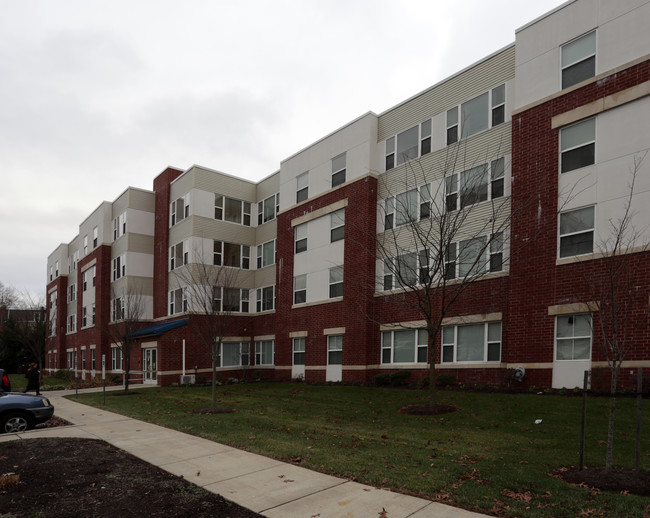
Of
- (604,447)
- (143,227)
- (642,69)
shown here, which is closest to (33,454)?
(604,447)

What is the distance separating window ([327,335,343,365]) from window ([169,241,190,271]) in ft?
36.5

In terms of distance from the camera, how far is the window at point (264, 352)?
29922 mm

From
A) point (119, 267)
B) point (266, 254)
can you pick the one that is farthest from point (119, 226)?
point (266, 254)

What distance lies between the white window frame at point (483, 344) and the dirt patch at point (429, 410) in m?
4.78

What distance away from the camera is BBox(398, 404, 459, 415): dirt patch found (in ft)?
43.8

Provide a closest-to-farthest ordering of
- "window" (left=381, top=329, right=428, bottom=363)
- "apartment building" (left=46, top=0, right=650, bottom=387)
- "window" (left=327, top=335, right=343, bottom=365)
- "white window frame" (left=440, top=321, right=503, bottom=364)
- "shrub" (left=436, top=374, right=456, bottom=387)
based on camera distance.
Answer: "apartment building" (left=46, top=0, right=650, bottom=387), "white window frame" (left=440, top=321, right=503, bottom=364), "shrub" (left=436, top=374, right=456, bottom=387), "window" (left=381, top=329, right=428, bottom=363), "window" (left=327, top=335, right=343, bottom=365)

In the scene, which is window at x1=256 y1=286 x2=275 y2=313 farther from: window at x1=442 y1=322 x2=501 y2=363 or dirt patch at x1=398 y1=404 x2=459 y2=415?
dirt patch at x1=398 y1=404 x2=459 y2=415

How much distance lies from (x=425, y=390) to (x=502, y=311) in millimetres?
4249

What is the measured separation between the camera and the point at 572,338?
15367mm

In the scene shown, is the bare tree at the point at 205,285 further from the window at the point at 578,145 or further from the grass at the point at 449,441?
the window at the point at 578,145

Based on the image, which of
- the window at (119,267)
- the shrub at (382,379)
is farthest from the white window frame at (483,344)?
the window at (119,267)

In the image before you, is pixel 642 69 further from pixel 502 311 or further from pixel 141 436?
pixel 141 436

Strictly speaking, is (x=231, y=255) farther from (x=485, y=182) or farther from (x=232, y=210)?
(x=485, y=182)

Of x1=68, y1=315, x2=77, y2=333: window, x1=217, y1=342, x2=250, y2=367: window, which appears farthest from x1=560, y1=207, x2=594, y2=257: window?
x1=68, y1=315, x2=77, y2=333: window
